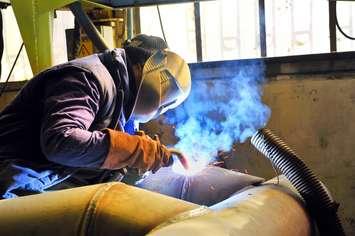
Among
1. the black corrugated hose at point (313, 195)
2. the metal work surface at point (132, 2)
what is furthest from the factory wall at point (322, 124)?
the black corrugated hose at point (313, 195)

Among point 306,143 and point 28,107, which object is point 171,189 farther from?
point 306,143

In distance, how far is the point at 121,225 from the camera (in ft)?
4.02

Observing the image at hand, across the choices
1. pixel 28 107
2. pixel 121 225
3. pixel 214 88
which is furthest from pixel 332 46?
pixel 121 225

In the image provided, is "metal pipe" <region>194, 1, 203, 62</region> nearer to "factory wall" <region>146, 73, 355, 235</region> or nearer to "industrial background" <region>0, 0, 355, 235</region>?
"industrial background" <region>0, 0, 355, 235</region>

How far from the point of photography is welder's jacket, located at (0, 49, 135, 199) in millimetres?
1609

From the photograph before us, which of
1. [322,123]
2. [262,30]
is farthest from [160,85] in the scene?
[262,30]

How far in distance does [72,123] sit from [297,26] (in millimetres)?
2665

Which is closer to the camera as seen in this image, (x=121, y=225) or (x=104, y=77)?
(x=121, y=225)

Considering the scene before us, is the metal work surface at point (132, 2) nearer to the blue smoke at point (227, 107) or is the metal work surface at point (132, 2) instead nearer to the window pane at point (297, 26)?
the blue smoke at point (227, 107)

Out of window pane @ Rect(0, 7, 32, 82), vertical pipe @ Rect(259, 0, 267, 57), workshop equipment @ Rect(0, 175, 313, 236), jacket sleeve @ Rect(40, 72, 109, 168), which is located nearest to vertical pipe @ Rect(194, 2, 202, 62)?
vertical pipe @ Rect(259, 0, 267, 57)

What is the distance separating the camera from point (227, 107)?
3682mm

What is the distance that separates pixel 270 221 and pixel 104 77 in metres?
0.70

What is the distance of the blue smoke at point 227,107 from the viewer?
3.59 metres

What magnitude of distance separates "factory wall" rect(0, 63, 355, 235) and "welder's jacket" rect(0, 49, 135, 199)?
1.96 meters
